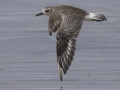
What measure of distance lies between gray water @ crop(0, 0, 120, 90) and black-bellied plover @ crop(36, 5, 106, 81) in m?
0.31

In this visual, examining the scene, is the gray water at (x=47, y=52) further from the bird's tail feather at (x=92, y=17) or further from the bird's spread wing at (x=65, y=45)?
the bird's tail feather at (x=92, y=17)

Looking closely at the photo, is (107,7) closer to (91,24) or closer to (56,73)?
(91,24)

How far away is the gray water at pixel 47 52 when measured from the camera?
8195mm

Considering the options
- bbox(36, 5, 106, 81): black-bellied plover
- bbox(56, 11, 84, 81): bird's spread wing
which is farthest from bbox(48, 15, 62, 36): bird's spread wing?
bbox(56, 11, 84, 81): bird's spread wing

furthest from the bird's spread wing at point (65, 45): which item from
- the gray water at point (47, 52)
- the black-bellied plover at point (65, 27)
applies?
the gray water at point (47, 52)

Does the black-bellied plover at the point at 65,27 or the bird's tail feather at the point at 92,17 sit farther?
the bird's tail feather at the point at 92,17

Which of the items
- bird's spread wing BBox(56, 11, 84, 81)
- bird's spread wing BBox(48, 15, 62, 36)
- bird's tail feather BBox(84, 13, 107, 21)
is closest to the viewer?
bird's spread wing BBox(56, 11, 84, 81)

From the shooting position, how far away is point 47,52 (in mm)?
9797

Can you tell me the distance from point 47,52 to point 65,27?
1.45m

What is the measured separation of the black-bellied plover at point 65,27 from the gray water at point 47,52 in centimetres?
31

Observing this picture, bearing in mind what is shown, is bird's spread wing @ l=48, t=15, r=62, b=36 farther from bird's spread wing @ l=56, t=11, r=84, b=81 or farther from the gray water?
bird's spread wing @ l=56, t=11, r=84, b=81

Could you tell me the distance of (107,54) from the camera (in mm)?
9602

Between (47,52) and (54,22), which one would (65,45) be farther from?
(47,52)

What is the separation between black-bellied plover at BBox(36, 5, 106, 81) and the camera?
8188 millimetres
